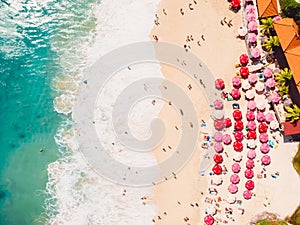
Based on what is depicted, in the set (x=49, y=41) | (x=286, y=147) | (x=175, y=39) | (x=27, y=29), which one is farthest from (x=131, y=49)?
(x=286, y=147)

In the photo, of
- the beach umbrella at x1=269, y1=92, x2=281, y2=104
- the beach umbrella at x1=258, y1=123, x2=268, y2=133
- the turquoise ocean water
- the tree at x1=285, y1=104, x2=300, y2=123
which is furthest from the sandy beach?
the turquoise ocean water

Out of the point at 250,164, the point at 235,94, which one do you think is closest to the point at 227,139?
the point at 250,164

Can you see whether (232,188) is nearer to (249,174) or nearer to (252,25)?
(249,174)

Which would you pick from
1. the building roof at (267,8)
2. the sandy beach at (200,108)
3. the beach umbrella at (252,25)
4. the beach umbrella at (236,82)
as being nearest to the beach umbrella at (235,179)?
the sandy beach at (200,108)

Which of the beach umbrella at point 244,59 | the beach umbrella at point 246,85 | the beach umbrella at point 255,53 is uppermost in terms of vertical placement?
the beach umbrella at point 255,53

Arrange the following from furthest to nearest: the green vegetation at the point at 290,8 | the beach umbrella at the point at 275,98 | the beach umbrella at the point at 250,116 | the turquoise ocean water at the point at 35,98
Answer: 1. the turquoise ocean water at the point at 35,98
2. the beach umbrella at the point at 250,116
3. the beach umbrella at the point at 275,98
4. the green vegetation at the point at 290,8

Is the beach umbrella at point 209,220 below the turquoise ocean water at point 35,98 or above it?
below

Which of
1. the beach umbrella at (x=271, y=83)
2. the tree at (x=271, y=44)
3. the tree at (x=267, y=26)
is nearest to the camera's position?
the tree at (x=271, y=44)

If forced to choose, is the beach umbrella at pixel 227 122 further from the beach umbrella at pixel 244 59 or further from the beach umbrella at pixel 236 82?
the beach umbrella at pixel 244 59

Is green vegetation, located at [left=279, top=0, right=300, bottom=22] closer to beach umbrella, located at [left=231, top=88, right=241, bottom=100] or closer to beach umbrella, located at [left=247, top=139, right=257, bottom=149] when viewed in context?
beach umbrella, located at [left=231, top=88, right=241, bottom=100]
